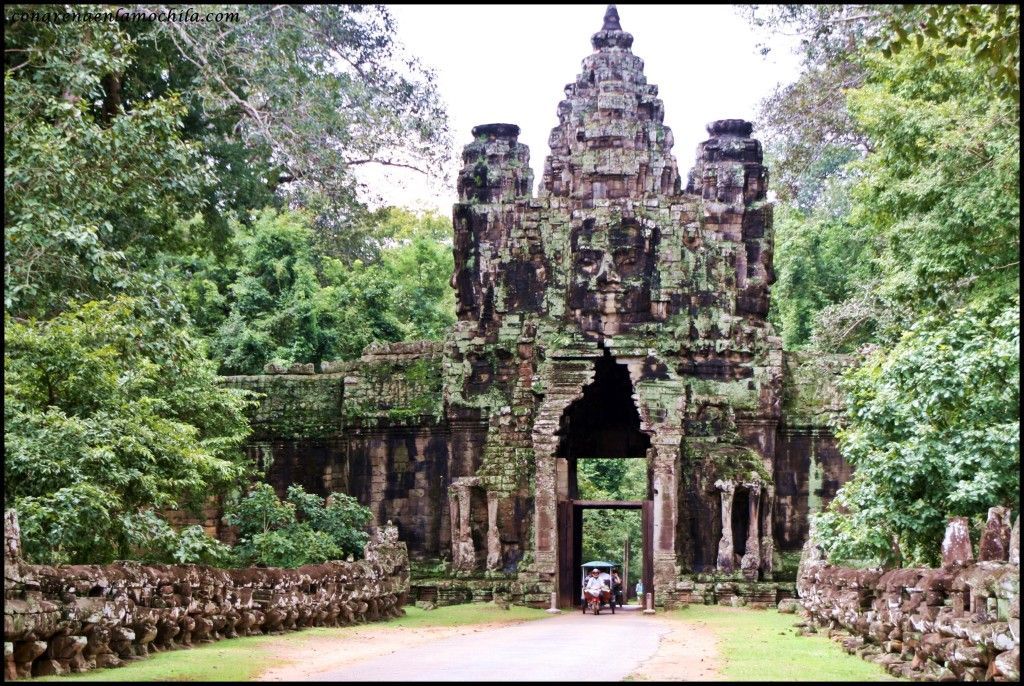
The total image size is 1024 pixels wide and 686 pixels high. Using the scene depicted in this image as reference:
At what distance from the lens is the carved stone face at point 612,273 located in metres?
25.7

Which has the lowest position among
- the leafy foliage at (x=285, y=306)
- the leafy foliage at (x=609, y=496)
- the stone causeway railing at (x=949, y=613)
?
the leafy foliage at (x=609, y=496)

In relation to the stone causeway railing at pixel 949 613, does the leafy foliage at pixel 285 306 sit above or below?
above

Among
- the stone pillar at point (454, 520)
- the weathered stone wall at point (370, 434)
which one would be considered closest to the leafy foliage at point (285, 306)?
the weathered stone wall at point (370, 434)

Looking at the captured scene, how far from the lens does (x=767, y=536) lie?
2500 cm

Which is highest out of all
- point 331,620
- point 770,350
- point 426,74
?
point 426,74

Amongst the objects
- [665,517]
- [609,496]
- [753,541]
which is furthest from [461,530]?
[609,496]

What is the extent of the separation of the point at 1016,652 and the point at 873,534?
7.44 meters

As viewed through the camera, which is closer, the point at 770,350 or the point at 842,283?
the point at 770,350

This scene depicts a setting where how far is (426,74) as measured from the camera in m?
23.3

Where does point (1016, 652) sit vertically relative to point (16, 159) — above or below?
below

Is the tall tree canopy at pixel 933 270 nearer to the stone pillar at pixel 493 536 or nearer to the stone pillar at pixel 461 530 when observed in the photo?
the stone pillar at pixel 493 536

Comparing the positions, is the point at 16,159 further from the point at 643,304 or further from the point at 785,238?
the point at 785,238

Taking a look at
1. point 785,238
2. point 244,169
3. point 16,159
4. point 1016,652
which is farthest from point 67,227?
point 785,238

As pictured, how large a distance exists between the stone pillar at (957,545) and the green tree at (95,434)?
8.48 meters
